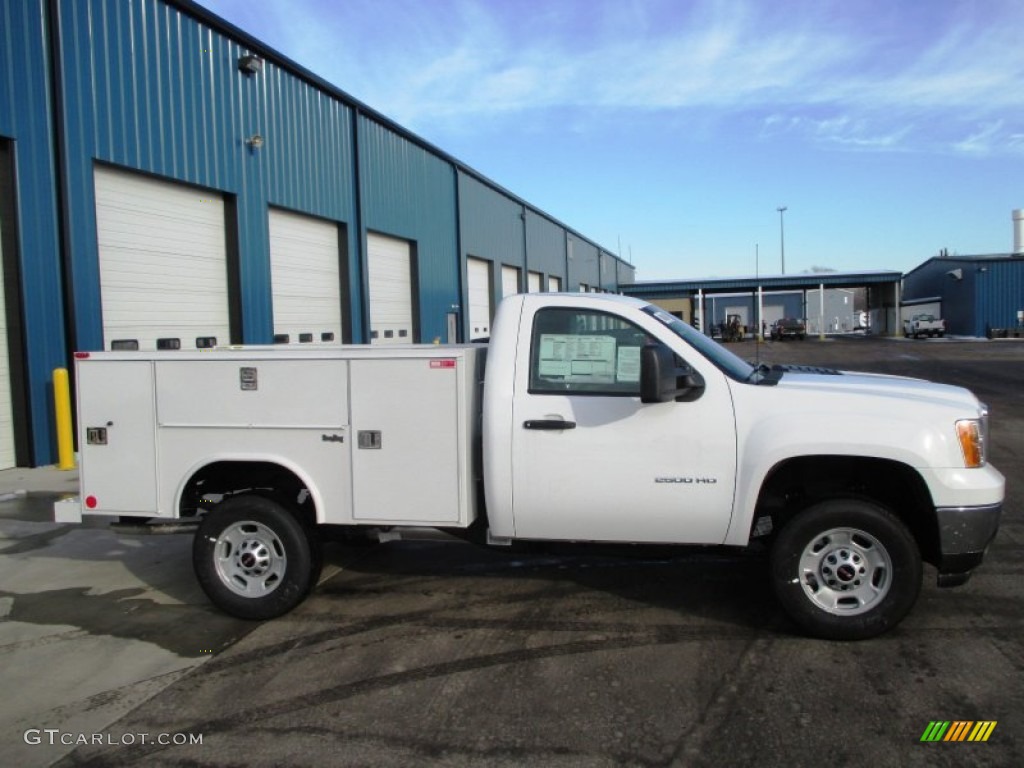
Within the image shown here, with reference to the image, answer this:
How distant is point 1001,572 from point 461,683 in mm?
4127

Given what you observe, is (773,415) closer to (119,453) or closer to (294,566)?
(294,566)

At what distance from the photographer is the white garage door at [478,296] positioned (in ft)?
91.2

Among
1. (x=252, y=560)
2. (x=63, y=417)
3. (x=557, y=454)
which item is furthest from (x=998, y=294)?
(x=252, y=560)

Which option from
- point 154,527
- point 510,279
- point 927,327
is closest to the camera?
point 154,527

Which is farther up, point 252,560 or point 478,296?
point 478,296

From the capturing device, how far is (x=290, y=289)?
16281mm

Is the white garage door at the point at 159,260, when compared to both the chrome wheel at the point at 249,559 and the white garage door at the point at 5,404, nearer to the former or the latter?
the white garage door at the point at 5,404

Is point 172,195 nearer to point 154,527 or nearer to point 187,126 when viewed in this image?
point 187,126

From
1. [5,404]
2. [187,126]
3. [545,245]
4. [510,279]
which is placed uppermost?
[545,245]

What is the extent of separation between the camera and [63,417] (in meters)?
10.6

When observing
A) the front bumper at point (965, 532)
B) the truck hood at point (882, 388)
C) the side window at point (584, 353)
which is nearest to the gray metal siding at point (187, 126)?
the side window at point (584, 353)

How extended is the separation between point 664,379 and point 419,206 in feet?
62.8

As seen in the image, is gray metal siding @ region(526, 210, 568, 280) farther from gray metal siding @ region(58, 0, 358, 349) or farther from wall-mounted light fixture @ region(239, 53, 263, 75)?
wall-mounted light fixture @ region(239, 53, 263, 75)

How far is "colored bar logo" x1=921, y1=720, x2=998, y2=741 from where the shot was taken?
139 inches
